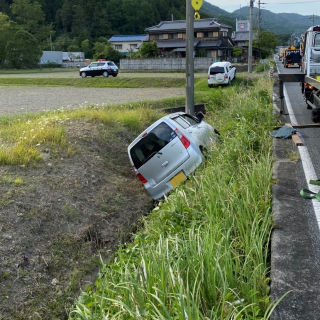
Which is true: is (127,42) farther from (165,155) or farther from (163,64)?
(165,155)

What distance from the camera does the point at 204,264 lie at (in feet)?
9.25

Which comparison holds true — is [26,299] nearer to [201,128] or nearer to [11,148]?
[11,148]

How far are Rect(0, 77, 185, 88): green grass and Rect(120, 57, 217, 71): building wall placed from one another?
12637 millimetres

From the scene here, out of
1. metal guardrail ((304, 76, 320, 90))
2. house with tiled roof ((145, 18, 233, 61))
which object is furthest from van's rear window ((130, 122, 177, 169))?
house with tiled roof ((145, 18, 233, 61))

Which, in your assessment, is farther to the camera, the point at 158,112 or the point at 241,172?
the point at 158,112

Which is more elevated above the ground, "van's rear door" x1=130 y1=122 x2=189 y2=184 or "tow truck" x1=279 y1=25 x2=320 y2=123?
"tow truck" x1=279 y1=25 x2=320 y2=123

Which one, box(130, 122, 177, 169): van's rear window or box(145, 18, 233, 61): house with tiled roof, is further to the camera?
box(145, 18, 233, 61): house with tiled roof

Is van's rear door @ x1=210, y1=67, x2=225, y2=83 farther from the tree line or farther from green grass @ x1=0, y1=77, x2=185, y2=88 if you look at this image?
the tree line

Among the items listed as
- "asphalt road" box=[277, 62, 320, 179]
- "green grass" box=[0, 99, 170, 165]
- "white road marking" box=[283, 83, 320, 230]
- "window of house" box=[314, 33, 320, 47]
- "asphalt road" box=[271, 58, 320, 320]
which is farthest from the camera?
"window of house" box=[314, 33, 320, 47]

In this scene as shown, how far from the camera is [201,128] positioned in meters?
9.03

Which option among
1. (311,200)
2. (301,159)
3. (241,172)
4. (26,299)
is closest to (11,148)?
(26,299)

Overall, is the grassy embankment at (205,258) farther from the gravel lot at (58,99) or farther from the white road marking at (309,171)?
the gravel lot at (58,99)

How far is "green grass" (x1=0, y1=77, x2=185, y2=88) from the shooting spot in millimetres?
31266

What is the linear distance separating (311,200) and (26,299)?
3.62 meters
